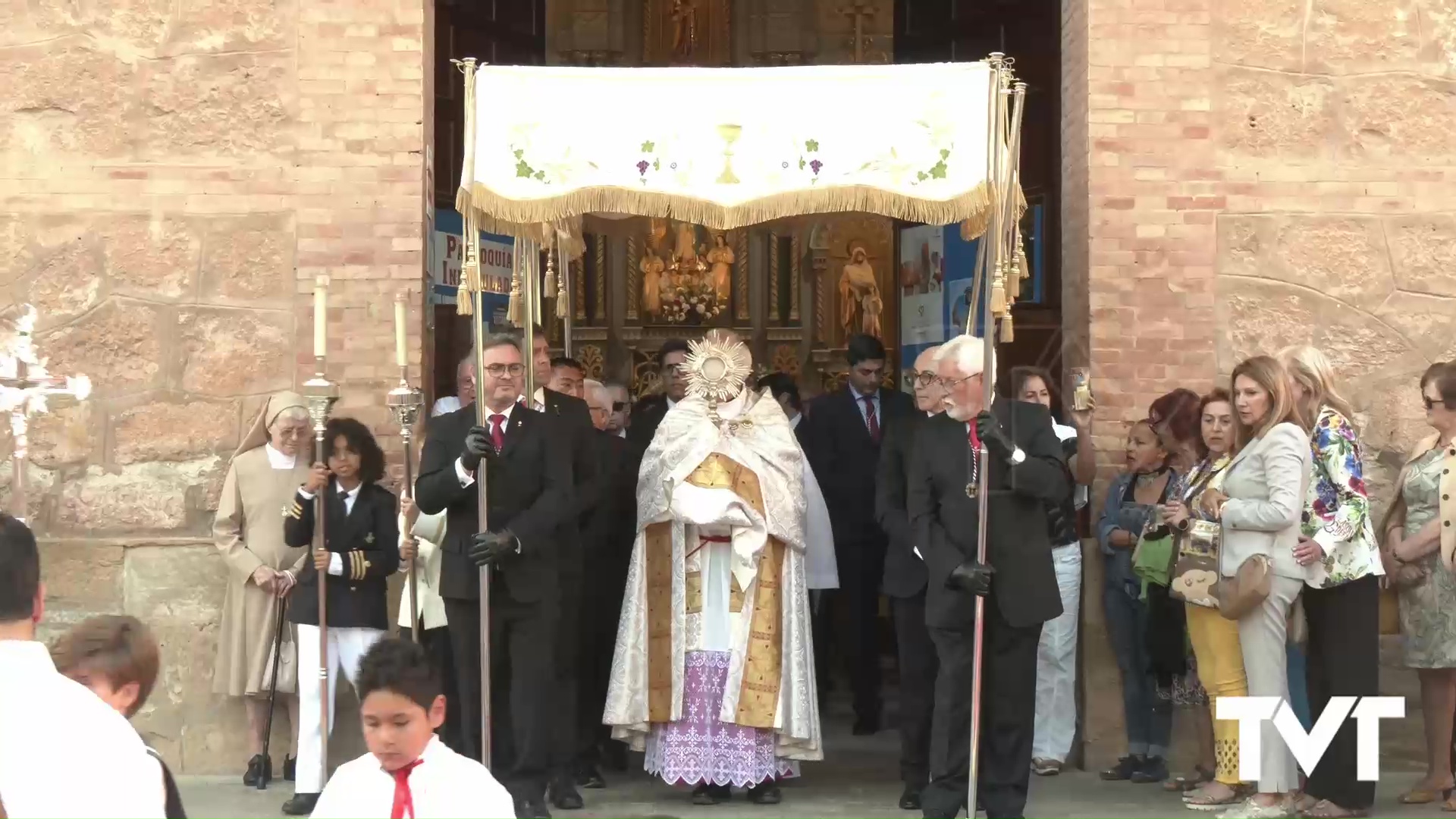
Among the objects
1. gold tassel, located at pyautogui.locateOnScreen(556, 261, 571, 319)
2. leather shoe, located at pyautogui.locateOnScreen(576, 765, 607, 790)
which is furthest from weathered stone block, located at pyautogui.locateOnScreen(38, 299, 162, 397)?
leather shoe, located at pyautogui.locateOnScreen(576, 765, 607, 790)

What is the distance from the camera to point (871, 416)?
36.1ft

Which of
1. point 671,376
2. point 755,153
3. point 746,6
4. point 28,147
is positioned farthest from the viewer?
point 746,6

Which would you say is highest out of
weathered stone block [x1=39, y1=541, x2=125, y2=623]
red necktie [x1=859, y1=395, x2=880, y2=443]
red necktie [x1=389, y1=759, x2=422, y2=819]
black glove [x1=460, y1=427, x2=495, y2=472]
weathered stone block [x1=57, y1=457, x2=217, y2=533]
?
red necktie [x1=859, y1=395, x2=880, y2=443]

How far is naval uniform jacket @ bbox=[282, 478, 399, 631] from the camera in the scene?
8.67m

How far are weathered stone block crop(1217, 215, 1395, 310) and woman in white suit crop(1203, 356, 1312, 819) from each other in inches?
59.9

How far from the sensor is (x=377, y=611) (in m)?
8.76

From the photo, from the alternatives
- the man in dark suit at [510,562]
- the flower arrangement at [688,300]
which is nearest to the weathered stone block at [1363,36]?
the man in dark suit at [510,562]

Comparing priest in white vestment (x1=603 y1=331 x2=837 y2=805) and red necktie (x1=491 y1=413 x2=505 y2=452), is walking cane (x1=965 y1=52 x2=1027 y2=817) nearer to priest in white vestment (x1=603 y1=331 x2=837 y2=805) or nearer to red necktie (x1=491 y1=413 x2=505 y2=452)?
priest in white vestment (x1=603 y1=331 x2=837 y2=805)

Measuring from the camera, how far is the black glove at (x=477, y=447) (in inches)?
309

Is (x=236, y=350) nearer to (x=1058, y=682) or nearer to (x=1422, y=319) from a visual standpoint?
(x=1058, y=682)

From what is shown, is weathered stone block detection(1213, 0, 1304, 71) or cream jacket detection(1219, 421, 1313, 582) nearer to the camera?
cream jacket detection(1219, 421, 1313, 582)

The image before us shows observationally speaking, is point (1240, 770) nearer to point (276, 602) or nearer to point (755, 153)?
point (755, 153)

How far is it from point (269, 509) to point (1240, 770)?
4.48 metres

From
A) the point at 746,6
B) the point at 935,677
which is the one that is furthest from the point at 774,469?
the point at 746,6
